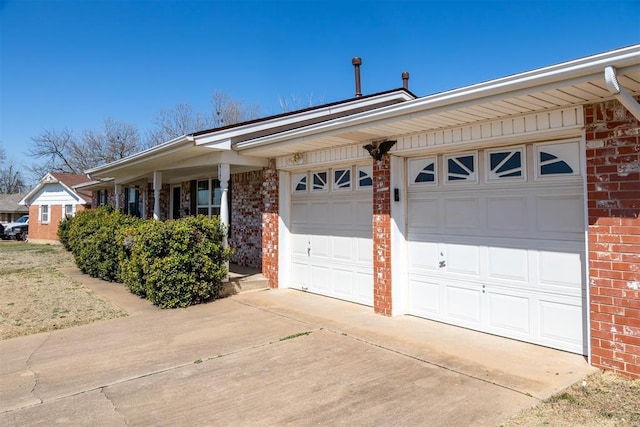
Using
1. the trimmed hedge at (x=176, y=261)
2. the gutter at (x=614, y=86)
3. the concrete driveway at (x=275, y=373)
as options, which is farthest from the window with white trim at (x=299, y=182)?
the gutter at (x=614, y=86)

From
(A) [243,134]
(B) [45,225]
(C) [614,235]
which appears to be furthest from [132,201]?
(C) [614,235]

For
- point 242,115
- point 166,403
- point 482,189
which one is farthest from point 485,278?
point 242,115

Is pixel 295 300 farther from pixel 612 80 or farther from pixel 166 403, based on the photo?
pixel 612 80

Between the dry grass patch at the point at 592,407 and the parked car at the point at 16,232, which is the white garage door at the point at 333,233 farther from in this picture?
the parked car at the point at 16,232

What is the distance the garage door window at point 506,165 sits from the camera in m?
5.19

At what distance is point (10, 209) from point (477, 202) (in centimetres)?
4736

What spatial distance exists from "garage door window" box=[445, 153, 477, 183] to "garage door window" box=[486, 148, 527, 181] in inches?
8.8

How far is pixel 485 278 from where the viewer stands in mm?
5562

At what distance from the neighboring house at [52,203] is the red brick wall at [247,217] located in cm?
1837

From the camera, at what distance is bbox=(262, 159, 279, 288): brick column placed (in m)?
8.91

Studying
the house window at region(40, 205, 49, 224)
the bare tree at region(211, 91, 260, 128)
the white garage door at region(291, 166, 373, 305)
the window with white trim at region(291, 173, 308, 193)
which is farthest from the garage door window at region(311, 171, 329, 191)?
the house window at region(40, 205, 49, 224)

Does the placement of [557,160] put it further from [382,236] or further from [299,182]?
[299,182]

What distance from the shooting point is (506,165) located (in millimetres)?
5336

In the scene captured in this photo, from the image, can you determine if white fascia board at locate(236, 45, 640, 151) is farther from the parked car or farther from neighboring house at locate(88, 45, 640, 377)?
the parked car
